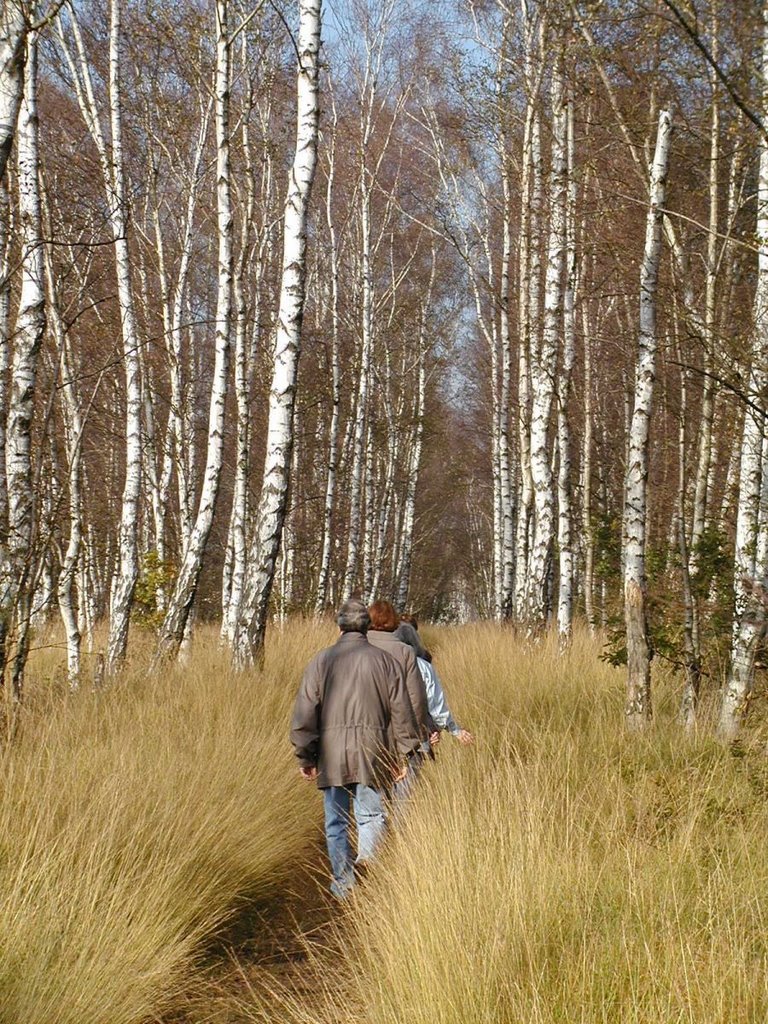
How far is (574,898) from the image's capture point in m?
3.83

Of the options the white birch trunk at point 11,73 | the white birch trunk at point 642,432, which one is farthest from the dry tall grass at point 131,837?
the white birch trunk at point 11,73

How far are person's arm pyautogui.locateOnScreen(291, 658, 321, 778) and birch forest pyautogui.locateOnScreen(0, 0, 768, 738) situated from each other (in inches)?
74.0

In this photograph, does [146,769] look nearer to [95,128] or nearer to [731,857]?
[731,857]

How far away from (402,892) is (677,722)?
10.6 feet

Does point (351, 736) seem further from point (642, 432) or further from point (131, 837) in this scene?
point (642, 432)

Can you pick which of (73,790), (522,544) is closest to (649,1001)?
(73,790)

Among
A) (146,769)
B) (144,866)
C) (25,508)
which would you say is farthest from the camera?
(25,508)

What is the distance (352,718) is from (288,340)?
4.38 metres

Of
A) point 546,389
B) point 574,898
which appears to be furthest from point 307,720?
point 546,389

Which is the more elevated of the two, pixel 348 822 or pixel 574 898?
pixel 574 898

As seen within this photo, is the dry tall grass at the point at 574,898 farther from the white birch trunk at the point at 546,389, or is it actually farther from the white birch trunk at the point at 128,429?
the white birch trunk at the point at 546,389

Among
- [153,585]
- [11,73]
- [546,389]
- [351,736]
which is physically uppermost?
[11,73]

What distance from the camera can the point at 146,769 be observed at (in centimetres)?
571

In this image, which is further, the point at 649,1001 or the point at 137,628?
the point at 137,628
